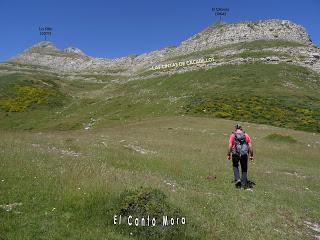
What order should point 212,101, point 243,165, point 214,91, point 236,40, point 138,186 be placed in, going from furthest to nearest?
point 236,40, point 214,91, point 212,101, point 243,165, point 138,186

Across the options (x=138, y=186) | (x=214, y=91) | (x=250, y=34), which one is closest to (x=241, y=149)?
(x=138, y=186)

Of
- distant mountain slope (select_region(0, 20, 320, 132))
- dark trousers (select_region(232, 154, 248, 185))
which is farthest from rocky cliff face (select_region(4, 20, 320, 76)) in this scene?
dark trousers (select_region(232, 154, 248, 185))

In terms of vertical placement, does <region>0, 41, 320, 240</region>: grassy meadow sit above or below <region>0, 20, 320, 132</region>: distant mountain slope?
below

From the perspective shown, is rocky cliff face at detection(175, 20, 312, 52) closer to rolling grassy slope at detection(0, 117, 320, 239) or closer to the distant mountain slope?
the distant mountain slope

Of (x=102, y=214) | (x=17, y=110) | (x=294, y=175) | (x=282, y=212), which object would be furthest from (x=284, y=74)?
(x=102, y=214)

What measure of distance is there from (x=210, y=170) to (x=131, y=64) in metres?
164

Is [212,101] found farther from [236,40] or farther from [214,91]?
[236,40]

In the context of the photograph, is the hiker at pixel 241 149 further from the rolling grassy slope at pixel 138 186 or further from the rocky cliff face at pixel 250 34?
the rocky cliff face at pixel 250 34

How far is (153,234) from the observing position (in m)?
11.6

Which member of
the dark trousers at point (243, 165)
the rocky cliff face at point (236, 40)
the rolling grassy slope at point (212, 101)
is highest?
the rocky cliff face at point (236, 40)

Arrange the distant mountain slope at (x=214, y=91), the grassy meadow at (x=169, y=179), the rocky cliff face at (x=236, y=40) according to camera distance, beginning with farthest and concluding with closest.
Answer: the rocky cliff face at (x=236, y=40) → the distant mountain slope at (x=214, y=91) → the grassy meadow at (x=169, y=179)

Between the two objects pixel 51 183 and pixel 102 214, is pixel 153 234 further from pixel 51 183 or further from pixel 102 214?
pixel 51 183

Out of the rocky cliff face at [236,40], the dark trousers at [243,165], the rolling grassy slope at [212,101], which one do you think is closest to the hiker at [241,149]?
the dark trousers at [243,165]

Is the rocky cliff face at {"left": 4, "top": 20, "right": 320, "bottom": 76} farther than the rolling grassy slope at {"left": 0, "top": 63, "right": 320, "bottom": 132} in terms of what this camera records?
Yes
